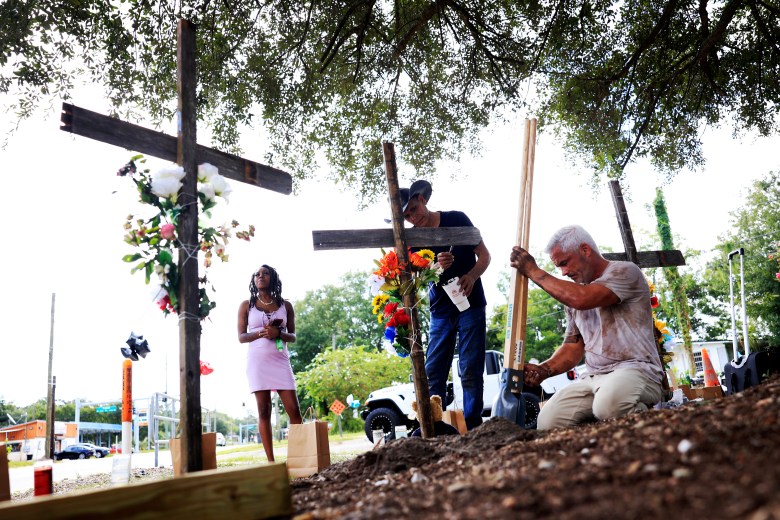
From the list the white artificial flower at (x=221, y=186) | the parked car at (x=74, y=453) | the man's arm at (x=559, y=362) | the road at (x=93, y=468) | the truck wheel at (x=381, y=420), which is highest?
the white artificial flower at (x=221, y=186)

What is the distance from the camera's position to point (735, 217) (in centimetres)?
3331

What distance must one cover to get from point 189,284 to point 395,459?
1433 millimetres

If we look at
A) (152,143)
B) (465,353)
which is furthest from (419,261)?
(152,143)

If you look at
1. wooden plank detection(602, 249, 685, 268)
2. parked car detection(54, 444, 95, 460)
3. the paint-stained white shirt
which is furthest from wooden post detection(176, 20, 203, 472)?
parked car detection(54, 444, 95, 460)

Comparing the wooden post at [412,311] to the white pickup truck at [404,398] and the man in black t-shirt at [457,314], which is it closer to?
the man in black t-shirt at [457,314]

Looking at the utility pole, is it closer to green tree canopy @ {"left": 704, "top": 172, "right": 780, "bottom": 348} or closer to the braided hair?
the braided hair

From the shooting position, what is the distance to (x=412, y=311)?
4.63 m

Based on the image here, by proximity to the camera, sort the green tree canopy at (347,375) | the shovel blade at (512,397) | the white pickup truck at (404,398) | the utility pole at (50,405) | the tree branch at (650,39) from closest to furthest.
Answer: the shovel blade at (512,397) → the tree branch at (650,39) → the white pickup truck at (404,398) → the utility pole at (50,405) → the green tree canopy at (347,375)

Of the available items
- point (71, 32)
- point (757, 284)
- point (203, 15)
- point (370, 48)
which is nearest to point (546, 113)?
point (370, 48)

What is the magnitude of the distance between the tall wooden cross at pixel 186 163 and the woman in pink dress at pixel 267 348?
1.60m

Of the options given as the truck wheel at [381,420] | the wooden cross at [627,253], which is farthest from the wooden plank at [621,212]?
the truck wheel at [381,420]

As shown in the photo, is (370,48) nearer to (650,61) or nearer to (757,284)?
(650,61)

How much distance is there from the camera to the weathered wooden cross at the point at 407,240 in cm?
439

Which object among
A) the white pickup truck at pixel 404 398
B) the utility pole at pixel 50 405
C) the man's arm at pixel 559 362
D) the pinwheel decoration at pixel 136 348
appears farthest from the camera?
the utility pole at pixel 50 405
